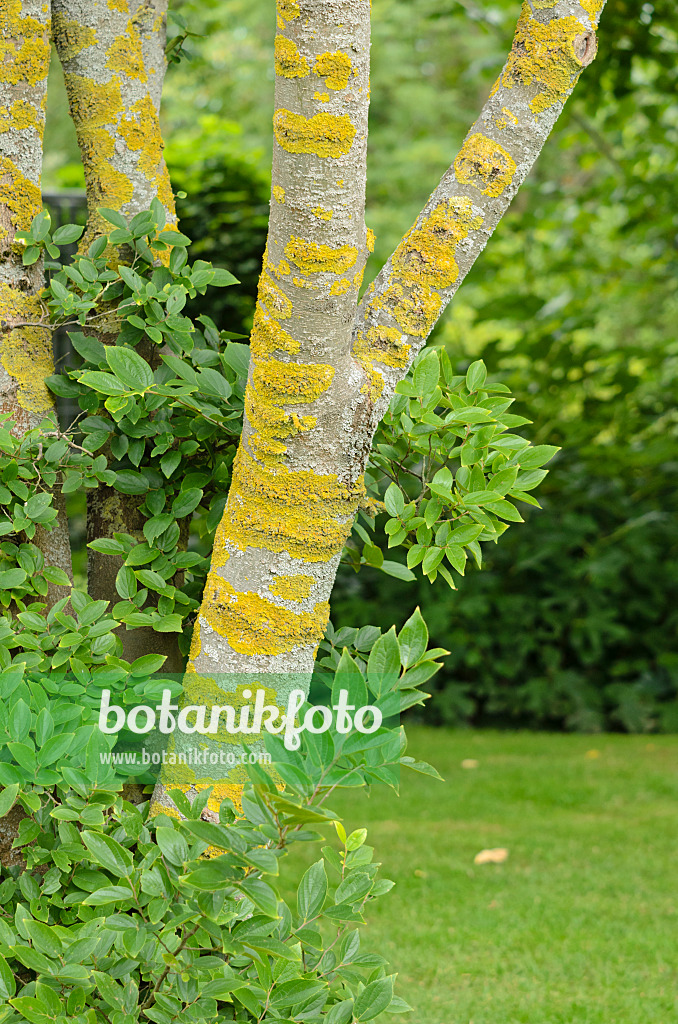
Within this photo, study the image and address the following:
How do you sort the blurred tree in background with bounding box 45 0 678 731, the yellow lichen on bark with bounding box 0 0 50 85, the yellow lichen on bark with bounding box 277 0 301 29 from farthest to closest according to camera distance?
the blurred tree in background with bounding box 45 0 678 731
the yellow lichen on bark with bounding box 0 0 50 85
the yellow lichen on bark with bounding box 277 0 301 29

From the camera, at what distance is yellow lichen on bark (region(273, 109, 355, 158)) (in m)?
1.38


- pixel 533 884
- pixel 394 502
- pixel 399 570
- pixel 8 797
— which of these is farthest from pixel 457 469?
pixel 533 884

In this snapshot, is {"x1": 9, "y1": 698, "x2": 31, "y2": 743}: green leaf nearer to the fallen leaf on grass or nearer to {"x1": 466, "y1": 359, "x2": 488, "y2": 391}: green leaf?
{"x1": 466, "y1": 359, "x2": 488, "y2": 391}: green leaf

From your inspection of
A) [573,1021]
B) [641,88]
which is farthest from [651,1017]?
[641,88]

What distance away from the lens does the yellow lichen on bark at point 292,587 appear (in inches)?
58.6

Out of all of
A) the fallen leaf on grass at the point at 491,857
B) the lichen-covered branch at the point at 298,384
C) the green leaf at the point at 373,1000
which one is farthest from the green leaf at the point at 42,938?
the fallen leaf on grass at the point at 491,857

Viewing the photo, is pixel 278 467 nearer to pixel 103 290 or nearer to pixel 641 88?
pixel 103 290

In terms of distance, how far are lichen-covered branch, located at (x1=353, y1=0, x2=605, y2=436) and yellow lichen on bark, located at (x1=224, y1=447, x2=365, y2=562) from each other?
137 mm

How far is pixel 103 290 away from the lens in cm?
171

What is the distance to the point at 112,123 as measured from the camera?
179 cm

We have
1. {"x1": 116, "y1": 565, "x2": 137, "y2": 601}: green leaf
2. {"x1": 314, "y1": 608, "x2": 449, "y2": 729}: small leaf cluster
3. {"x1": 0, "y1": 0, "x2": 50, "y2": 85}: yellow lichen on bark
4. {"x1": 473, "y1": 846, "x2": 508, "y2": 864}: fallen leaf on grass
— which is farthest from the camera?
{"x1": 473, "y1": 846, "x2": 508, "y2": 864}: fallen leaf on grass

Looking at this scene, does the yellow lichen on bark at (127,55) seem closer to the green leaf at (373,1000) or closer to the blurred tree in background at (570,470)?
the green leaf at (373,1000)

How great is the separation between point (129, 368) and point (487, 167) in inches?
27.6

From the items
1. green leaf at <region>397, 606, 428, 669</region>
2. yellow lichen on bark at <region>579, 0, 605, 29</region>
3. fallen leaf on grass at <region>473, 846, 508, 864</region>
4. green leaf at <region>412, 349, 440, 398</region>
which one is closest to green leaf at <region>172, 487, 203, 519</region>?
green leaf at <region>412, 349, 440, 398</region>
